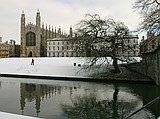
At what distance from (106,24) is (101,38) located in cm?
204

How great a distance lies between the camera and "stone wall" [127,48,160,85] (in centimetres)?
2387

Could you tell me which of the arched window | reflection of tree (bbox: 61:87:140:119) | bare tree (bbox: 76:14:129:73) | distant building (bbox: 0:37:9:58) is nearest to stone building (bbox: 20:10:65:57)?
the arched window

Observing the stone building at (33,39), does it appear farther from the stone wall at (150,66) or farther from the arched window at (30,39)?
the stone wall at (150,66)

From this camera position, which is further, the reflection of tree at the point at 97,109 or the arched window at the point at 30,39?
the arched window at the point at 30,39

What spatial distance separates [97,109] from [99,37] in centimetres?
1872

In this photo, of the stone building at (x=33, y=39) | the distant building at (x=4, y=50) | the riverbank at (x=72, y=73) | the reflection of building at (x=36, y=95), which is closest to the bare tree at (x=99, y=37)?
the riverbank at (x=72, y=73)

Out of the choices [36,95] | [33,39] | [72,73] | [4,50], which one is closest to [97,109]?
[36,95]

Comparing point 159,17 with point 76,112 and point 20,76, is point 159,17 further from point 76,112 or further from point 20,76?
point 20,76

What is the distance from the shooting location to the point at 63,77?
31.5m

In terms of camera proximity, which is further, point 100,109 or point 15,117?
point 100,109

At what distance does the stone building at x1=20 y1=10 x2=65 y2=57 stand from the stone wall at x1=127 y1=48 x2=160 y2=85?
175 ft

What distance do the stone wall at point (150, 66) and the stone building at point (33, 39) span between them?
175 ft

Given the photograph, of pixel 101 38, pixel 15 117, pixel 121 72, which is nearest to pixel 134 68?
pixel 121 72

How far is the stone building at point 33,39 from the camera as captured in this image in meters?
81.9
